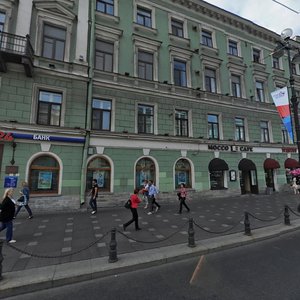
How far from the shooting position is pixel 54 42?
12.8 meters

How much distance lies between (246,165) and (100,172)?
1273 centimetres

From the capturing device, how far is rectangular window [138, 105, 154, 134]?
14.6 m

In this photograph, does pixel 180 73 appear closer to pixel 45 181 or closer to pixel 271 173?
pixel 45 181

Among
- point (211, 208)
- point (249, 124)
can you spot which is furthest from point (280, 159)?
point (211, 208)

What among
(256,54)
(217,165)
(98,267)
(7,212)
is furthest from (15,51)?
(256,54)

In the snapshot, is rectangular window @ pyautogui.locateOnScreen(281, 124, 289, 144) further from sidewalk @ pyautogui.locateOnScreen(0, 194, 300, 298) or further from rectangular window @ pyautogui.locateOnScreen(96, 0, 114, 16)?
rectangular window @ pyautogui.locateOnScreen(96, 0, 114, 16)

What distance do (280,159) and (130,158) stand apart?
1562cm

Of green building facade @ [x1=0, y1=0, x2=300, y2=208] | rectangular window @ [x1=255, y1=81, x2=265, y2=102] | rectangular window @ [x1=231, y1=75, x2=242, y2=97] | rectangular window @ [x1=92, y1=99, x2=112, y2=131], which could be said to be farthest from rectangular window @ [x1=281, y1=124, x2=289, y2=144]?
rectangular window @ [x1=92, y1=99, x2=112, y2=131]

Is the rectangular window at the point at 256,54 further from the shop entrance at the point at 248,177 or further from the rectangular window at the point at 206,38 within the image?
the shop entrance at the point at 248,177

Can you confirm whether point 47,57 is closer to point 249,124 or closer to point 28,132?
point 28,132

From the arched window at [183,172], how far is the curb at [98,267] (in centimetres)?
842

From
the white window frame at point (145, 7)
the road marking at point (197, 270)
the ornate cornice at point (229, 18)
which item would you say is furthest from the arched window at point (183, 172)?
the ornate cornice at point (229, 18)

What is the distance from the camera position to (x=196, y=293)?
3.95 meters

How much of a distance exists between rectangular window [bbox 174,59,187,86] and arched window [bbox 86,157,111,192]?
8.84 meters
